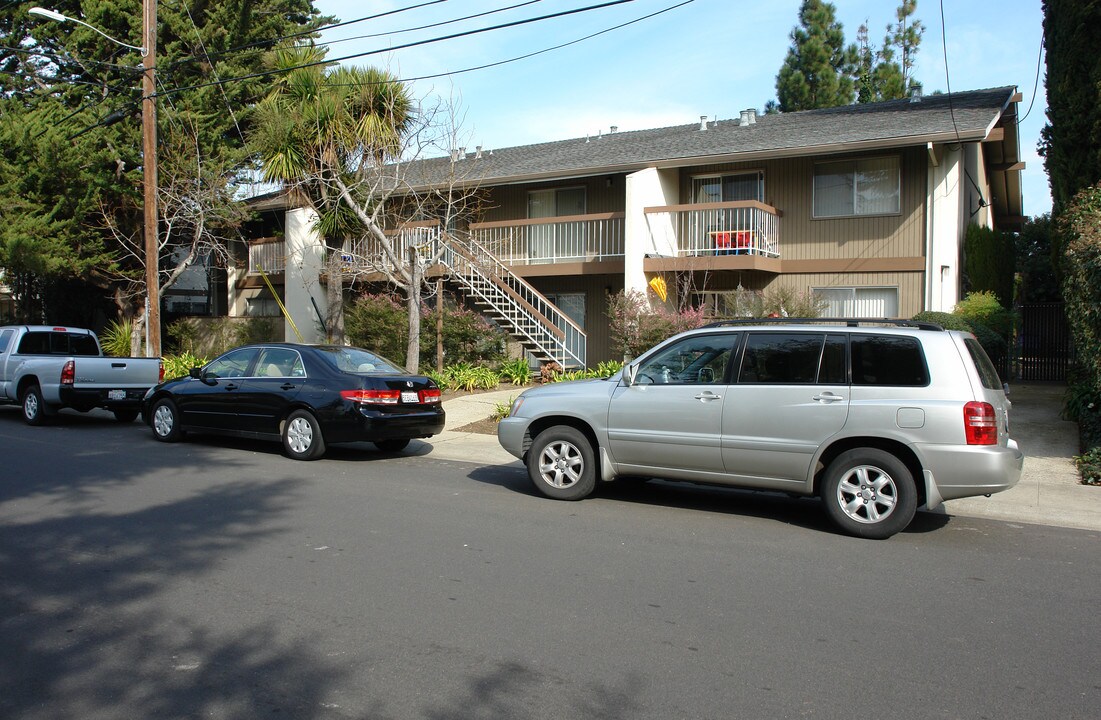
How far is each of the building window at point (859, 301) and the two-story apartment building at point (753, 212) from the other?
0.03m

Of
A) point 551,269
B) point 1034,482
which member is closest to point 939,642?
point 1034,482

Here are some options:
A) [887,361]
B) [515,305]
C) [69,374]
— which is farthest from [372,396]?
[515,305]

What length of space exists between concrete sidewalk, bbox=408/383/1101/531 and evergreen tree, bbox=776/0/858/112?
27.6 m

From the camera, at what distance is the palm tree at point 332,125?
58.7ft

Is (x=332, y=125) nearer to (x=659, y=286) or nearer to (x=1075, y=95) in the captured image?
(x=659, y=286)

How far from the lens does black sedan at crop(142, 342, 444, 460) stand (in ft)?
35.1

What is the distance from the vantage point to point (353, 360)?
11.4 metres

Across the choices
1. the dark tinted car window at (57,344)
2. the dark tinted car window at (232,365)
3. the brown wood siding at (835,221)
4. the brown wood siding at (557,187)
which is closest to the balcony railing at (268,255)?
the brown wood siding at (557,187)

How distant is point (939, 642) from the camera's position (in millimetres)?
4898

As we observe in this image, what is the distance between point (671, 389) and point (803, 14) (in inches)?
1583

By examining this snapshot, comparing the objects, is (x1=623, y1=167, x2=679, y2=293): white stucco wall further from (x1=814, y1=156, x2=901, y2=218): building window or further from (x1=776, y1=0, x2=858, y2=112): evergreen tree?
(x1=776, y1=0, x2=858, y2=112): evergreen tree

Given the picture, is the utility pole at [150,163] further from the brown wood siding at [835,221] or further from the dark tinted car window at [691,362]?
the dark tinted car window at [691,362]

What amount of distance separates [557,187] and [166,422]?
42.2 feet

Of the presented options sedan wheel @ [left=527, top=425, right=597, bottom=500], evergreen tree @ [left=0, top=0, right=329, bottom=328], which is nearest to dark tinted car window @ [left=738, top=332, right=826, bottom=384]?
sedan wheel @ [left=527, top=425, right=597, bottom=500]
